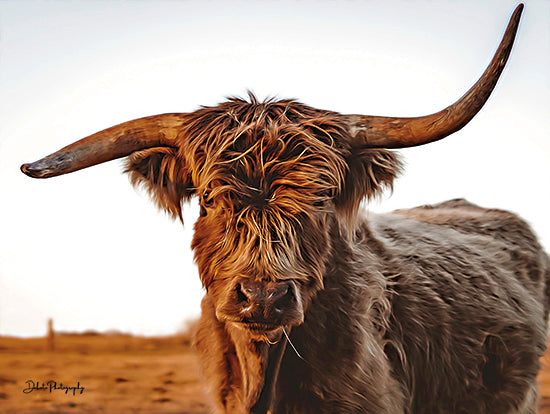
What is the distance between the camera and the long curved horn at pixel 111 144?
322 cm

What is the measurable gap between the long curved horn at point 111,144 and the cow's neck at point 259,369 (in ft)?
4.26

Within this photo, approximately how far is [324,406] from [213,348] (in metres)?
0.82

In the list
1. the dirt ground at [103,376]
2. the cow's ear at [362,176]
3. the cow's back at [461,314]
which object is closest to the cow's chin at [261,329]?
the cow's ear at [362,176]

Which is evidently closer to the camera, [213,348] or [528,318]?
[213,348]

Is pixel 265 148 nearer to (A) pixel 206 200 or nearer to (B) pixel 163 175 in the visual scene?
(A) pixel 206 200

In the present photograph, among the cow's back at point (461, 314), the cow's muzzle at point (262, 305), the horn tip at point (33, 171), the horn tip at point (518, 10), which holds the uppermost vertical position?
the horn tip at point (518, 10)

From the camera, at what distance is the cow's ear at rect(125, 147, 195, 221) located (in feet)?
11.8

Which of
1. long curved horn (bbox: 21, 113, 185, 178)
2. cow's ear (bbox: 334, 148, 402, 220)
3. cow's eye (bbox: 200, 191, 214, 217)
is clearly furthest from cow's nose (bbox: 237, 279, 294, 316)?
long curved horn (bbox: 21, 113, 185, 178)

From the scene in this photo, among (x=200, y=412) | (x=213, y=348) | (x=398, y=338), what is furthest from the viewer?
(x=200, y=412)

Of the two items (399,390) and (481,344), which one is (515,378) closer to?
(481,344)

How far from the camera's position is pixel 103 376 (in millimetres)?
10312

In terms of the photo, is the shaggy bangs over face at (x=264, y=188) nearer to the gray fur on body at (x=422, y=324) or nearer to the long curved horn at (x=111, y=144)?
the long curved horn at (x=111, y=144)

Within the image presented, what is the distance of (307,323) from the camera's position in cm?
339

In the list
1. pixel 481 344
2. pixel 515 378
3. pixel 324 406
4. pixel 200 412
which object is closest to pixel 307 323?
pixel 324 406
